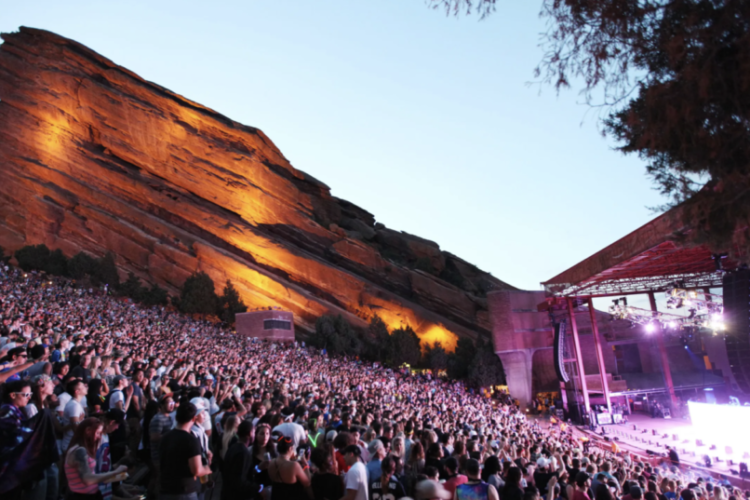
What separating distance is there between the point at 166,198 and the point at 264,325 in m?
19.9

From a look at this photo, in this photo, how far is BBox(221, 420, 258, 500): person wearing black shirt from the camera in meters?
4.99

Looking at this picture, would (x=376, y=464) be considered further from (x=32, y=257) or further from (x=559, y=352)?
(x=32, y=257)

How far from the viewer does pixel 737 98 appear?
4.63 m

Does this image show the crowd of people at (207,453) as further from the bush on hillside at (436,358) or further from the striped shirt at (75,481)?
the bush on hillside at (436,358)

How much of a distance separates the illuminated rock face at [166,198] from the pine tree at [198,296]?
2.48 meters

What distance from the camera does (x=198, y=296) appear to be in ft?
141

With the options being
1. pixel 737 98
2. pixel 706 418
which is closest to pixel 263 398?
pixel 737 98

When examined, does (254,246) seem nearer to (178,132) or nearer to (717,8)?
(178,132)

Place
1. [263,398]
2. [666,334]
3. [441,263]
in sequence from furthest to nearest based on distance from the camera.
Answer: [441,263]
[666,334]
[263,398]

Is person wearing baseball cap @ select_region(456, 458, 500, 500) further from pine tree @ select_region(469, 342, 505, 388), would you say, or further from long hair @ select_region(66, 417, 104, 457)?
pine tree @ select_region(469, 342, 505, 388)

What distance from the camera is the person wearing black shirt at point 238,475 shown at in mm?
4992

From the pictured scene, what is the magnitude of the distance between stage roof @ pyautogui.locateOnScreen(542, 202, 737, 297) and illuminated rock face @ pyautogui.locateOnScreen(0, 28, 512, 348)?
60.7ft

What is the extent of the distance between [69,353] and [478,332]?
132ft

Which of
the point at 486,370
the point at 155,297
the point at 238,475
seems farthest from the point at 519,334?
the point at 238,475
